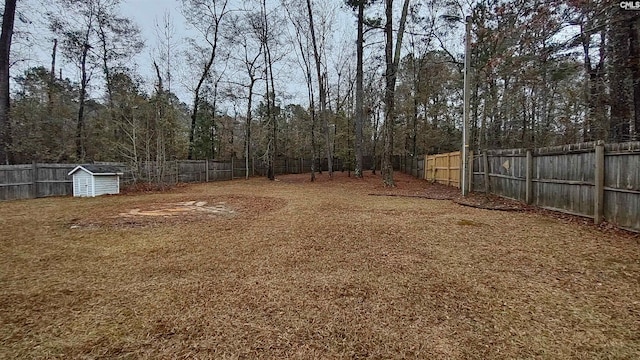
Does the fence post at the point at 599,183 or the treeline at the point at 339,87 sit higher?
the treeline at the point at 339,87

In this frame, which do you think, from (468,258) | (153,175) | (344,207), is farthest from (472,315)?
(153,175)

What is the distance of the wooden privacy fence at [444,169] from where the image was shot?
12.3m

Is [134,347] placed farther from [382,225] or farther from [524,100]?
[524,100]

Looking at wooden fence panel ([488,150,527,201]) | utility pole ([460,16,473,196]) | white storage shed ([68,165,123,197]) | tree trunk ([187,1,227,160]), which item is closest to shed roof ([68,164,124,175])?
white storage shed ([68,165,123,197])

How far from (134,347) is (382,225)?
4163mm

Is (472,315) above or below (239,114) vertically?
below

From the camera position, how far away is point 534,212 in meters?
6.39

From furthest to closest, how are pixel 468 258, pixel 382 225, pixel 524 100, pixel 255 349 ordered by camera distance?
1. pixel 524 100
2. pixel 382 225
3. pixel 468 258
4. pixel 255 349

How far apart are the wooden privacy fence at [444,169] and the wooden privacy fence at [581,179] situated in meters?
3.90

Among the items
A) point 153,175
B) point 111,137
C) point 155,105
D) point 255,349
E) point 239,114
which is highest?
point 239,114

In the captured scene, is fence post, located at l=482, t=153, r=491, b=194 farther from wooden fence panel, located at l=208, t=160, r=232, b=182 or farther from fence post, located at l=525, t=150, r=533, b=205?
wooden fence panel, located at l=208, t=160, r=232, b=182

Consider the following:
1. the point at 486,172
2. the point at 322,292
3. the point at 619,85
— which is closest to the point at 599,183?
the point at 486,172

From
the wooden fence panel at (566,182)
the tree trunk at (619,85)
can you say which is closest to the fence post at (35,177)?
the wooden fence panel at (566,182)

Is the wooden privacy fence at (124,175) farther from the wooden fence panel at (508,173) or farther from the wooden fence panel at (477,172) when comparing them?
the wooden fence panel at (508,173)
